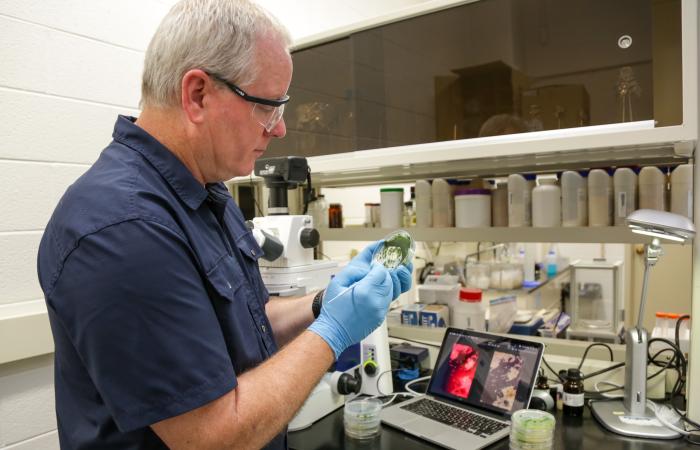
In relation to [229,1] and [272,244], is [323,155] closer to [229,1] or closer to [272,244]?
[272,244]

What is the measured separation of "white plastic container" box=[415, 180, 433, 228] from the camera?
1.88m

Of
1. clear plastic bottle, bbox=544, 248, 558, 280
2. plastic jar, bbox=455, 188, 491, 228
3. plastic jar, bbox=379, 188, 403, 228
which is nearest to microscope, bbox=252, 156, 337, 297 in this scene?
plastic jar, bbox=379, 188, 403, 228

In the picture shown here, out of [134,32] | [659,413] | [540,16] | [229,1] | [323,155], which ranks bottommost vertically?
[659,413]

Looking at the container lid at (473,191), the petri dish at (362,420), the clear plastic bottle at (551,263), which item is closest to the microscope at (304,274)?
the petri dish at (362,420)

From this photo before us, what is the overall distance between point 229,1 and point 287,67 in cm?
16

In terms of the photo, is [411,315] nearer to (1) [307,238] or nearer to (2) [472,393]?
(2) [472,393]

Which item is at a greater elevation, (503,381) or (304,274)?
(304,274)

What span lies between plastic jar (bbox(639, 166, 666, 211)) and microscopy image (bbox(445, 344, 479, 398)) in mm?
707

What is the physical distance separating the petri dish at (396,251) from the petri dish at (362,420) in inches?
18.2

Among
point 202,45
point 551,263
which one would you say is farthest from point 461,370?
point 551,263

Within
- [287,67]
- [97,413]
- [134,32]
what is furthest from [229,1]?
[134,32]

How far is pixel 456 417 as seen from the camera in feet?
4.50

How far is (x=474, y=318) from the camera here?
6.29 ft

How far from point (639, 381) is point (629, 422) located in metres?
0.12
